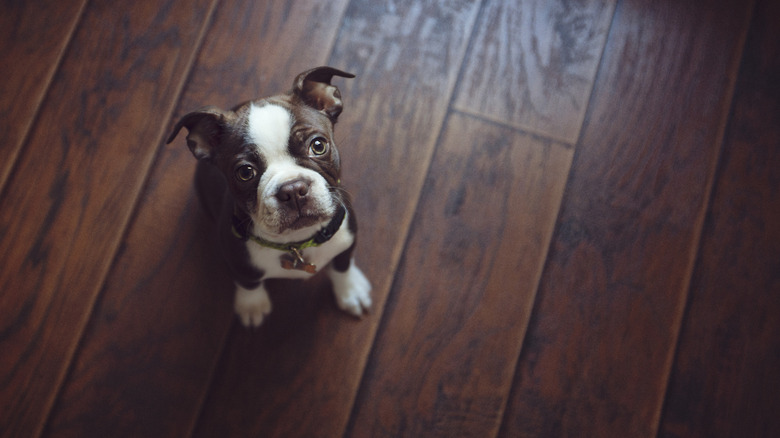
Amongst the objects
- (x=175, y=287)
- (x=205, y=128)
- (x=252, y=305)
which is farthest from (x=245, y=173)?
(x=175, y=287)

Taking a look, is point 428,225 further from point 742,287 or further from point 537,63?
point 742,287

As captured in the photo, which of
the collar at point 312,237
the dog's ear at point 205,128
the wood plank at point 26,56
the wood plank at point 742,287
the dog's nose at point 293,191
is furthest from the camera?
the wood plank at point 26,56

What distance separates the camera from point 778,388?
227cm

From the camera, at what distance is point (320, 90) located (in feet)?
5.74

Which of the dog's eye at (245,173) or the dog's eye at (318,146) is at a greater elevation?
the dog's eye at (318,146)

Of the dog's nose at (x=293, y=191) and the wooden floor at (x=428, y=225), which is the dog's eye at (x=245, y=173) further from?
the wooden floor at (x=428, y=225)

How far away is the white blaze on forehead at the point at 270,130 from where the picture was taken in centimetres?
156

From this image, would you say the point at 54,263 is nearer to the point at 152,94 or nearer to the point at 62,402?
the point at 62,402

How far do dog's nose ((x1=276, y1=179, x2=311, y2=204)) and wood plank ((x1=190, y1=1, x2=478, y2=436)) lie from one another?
84cm

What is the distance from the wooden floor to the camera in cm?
223

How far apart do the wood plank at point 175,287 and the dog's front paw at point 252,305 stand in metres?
0.08

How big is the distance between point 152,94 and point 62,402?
1268 millimetres

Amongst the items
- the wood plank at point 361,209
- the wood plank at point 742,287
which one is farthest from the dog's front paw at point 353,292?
the wood plank at point 742,287

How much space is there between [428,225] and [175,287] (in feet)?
3.42
